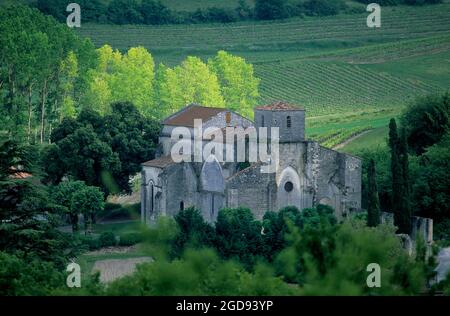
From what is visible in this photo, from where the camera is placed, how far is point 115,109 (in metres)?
81.9

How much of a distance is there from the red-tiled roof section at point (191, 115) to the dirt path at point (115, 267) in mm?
10295

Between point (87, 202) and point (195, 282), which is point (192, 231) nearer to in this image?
point (87, 202)

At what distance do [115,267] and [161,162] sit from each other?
10.4 metres

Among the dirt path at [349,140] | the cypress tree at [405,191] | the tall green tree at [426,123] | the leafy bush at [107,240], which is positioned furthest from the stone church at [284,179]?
the dirt path at [349,140]

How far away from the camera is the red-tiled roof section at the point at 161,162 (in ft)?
248

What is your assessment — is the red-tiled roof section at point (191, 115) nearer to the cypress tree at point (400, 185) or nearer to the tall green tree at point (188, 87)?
the cypress tree at point (400, 185)

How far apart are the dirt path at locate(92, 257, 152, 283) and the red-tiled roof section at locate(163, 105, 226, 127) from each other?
10295mm

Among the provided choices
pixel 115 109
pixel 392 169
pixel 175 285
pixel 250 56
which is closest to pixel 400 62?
pixel 250 56

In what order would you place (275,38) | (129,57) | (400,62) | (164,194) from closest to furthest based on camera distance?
1. (164,194)
2. (129,57)
3. (400,62)
4. (275,38)

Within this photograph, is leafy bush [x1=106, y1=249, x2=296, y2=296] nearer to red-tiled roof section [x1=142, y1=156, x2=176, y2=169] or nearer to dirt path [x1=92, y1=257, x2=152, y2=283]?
dirt path [x1=92, y1=257, x2=152, y2=283]

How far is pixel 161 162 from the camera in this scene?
76375 mm

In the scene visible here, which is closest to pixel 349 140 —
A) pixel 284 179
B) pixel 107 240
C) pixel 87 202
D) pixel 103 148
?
pixel 103 148
